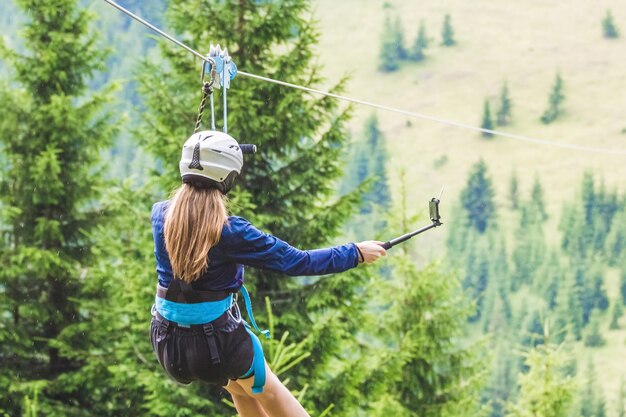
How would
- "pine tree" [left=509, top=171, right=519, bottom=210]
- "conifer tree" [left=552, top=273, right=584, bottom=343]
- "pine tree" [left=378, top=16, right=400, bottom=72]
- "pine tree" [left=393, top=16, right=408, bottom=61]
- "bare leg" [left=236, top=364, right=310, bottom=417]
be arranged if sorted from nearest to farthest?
"bare leg" [left=236, top=364, right=310, bottom=417] < "conifer tree" [left=552, top=273, right=584, bottom=343] < "pine tree" [left=509, top=171, right=519, bottom=210] < "pine tree" [left=378, top=16, right=400, bottom=72] < "pine tree" [left=393, top=16, right=408, bottom=61]

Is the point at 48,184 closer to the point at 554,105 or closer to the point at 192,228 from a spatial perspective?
the point at 192,228

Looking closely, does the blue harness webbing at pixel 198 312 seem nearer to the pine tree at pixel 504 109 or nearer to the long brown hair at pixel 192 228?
the long brown hair at pixel 192 228

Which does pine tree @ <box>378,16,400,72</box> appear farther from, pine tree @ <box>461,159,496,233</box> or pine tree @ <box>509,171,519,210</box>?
pine tree @ <box>461,159,496,233</box>

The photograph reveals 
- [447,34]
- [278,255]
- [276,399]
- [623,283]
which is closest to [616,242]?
[623,283]

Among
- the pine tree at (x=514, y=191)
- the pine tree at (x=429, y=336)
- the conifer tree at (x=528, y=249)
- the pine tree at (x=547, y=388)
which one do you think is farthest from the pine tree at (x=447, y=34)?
the pine tree at (x=547, y=388)

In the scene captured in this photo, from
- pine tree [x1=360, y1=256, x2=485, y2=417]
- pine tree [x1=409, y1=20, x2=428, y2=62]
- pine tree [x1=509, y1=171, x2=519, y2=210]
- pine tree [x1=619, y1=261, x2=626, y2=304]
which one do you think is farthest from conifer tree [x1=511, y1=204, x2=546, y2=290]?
pine tree [x1=360, y1=256, x2=485, y2=417]

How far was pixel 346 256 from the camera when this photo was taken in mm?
4285

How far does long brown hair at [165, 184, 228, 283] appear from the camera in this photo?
4.19 metres

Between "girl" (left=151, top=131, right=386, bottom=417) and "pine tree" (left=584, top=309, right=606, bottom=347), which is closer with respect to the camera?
"girl" (left=151, top=131, right=386, bottom=417)

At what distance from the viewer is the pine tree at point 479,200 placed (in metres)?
149

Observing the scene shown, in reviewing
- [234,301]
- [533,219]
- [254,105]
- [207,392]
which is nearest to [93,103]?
[254,105]

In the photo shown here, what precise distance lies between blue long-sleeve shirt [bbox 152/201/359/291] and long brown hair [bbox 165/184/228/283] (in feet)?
0.16

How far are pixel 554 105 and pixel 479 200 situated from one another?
31495mm

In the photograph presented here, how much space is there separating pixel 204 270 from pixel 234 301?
0.35 meters
